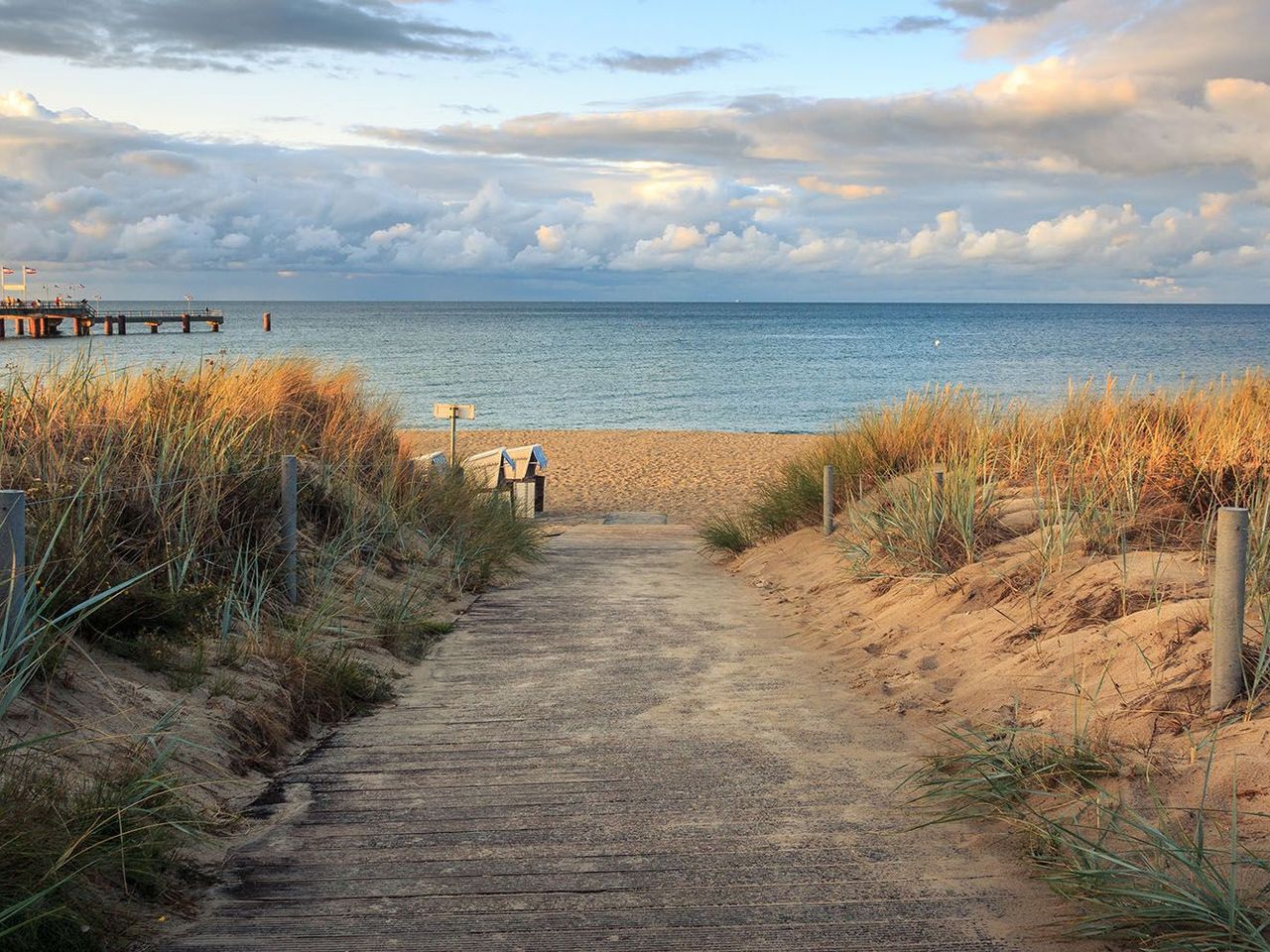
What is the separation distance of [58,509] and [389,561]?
11.8 ft

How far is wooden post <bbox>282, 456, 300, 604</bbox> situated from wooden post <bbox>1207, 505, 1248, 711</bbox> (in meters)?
5.07

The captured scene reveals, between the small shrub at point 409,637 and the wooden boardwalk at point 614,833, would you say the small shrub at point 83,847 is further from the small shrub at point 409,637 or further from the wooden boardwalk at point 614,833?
the small shrub at point 409,637

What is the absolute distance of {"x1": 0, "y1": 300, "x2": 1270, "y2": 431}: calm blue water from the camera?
136ft

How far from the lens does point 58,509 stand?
5781 mm

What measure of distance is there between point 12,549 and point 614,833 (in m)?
2.45

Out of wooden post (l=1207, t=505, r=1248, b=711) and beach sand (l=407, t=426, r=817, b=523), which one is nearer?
wooden post (l=1207, t=505, r=1248, b=711)

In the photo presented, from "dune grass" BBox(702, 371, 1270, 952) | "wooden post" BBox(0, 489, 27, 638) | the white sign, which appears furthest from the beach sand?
"wooden post" BBox(0, 489, 27, 638)

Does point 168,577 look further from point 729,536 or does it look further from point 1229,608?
point 729,536

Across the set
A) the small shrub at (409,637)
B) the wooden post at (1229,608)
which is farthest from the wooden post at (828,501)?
the wooden post at (1229,608)

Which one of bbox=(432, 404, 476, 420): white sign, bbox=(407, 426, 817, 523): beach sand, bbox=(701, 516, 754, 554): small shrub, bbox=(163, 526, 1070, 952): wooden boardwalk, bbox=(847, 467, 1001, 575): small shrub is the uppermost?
bbox=(432, 404, 476, 420): white sign

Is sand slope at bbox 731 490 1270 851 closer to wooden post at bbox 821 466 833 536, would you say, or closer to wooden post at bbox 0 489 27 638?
wooden post at bbox 821 466 833 536

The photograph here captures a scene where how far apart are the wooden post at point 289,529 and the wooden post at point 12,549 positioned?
9.19ft

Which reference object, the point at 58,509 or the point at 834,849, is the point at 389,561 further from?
the point at 834,849

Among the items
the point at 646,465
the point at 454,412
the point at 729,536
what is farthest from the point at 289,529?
the point at 646,465
